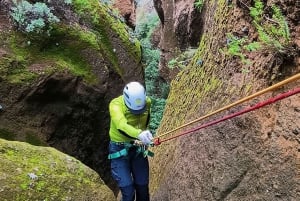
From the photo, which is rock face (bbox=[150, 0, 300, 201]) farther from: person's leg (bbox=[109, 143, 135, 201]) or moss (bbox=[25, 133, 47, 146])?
moss (bbox=[25, 133, 47, 146])

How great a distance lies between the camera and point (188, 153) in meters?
5.63

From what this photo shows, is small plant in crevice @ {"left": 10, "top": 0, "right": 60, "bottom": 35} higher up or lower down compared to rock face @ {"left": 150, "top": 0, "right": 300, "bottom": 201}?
higher up

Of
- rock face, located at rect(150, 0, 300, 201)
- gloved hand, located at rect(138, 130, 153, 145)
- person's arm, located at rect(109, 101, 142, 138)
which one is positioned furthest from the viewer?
person's arm, located at rect(109, 101, 142, 138)

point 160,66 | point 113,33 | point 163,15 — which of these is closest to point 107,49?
point 113,33

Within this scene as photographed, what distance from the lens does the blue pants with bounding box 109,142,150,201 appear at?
625 cm

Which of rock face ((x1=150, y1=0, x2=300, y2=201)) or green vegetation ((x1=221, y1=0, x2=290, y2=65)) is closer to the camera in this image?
rock face ((x1=150, y1=0, x2=300, y2=201))

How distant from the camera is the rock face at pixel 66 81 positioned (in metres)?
7.90

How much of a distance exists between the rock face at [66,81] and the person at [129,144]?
232 cm

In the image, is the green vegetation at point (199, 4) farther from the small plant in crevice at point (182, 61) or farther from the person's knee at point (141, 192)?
the person's knee at point (141, 192)

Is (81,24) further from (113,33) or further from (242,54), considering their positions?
(242,54)

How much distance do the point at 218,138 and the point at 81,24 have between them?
16.5 ft

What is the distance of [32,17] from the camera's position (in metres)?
8.23

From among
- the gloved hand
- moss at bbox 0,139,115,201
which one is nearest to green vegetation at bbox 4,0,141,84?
moss at bbox 0,139,115,201

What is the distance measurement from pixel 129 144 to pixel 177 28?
926 cm
